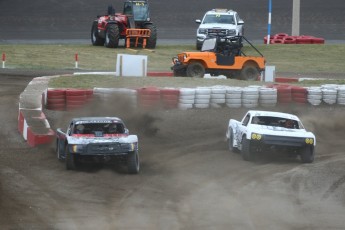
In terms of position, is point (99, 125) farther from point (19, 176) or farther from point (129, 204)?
point (129, 204)

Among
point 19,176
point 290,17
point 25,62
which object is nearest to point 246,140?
point 19,176

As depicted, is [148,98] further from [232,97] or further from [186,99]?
[232,97]

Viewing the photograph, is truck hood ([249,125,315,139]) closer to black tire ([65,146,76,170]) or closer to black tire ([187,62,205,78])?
black tire ([65,146,76,170])

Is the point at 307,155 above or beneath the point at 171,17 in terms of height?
beneath

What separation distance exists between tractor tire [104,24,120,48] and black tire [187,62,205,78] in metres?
10.8

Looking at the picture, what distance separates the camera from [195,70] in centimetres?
2897

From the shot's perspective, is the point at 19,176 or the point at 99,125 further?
the point at 99,125

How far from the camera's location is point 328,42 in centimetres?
4722

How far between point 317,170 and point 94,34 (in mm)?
26416

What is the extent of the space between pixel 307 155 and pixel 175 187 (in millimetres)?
3650

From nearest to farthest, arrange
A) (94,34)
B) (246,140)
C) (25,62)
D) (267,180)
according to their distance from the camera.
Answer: (267,180), (246,140), (25,62), (94,34)

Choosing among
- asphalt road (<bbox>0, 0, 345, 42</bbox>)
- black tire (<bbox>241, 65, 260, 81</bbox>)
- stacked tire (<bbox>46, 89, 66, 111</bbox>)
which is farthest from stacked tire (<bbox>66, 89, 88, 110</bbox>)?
asphalt road (<bbox>0, 0, 345, 42</bbox>)

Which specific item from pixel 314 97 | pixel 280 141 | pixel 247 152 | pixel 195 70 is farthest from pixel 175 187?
pixel 195 70

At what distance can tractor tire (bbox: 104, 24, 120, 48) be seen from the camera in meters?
39.1
